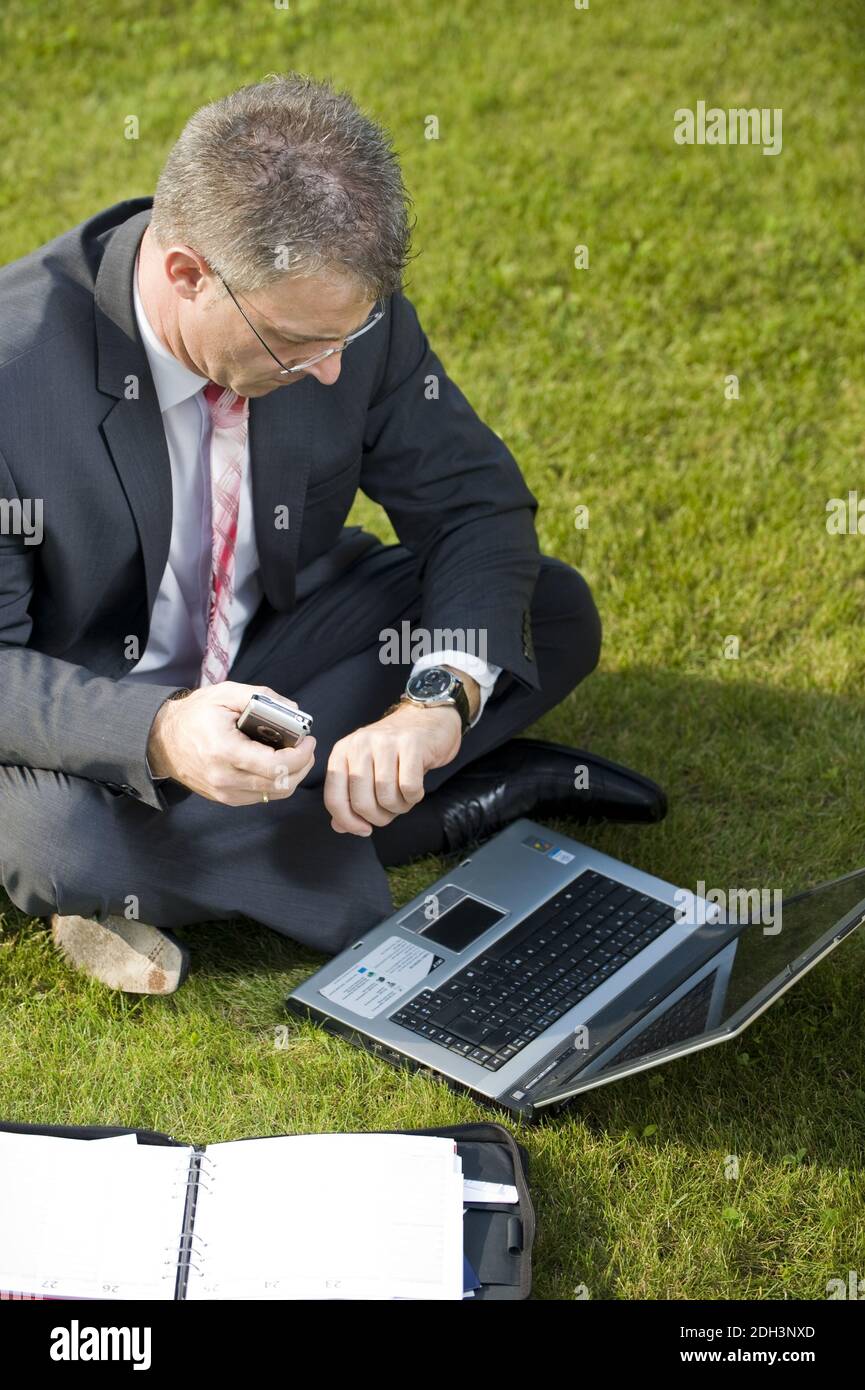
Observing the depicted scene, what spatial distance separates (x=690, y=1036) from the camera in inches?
98.7

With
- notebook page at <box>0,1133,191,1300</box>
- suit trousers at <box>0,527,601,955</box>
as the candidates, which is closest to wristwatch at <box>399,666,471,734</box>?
suit trousers at <box>0,527,601,955</box>

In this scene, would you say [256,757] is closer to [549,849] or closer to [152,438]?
[152,438]

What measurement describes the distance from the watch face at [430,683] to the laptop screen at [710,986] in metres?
0.68

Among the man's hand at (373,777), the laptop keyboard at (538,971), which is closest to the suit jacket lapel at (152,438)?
the man's hand at (373,777)

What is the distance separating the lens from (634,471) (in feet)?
14.8

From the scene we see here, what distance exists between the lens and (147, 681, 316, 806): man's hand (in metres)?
2.53

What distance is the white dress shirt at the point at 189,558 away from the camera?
2.80 meters

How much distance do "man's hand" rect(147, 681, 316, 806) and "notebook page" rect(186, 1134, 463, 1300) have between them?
589 millimetres

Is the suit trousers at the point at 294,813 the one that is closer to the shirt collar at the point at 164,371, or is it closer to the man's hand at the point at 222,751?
the man's hand at the point at 222,751

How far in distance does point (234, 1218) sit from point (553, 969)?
2.79 ft
